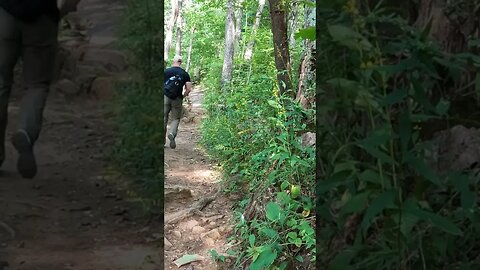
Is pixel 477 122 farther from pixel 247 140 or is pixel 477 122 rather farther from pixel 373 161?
pixel 247 140

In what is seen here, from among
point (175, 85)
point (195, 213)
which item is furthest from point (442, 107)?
point (175, 85)

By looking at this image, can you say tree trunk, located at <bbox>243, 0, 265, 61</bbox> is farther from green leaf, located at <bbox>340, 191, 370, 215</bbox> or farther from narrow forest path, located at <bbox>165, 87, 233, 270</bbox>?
green leaf, located at <bbox>340, 191, 370, 215</bbox>

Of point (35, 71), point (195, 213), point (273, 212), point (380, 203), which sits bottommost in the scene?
point (195, 213)

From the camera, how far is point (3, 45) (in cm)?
172

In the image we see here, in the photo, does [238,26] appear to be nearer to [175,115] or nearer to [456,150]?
[175,115]

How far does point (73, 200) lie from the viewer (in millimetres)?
1838

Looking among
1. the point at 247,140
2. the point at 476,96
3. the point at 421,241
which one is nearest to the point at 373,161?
the point at 421,241

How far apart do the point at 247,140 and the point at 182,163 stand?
2178mm

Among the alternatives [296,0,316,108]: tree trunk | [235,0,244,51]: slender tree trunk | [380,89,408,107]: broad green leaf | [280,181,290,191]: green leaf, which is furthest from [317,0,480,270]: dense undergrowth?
[235,0,244,51]: slender tree trunk

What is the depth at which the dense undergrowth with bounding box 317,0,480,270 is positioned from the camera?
1.58m

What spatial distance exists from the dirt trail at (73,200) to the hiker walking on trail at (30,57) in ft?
0.08

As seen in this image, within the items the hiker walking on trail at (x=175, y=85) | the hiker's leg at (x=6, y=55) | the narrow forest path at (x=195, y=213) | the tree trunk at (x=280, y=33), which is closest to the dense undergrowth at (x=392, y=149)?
the hiker's leg at (x=6, y=55)

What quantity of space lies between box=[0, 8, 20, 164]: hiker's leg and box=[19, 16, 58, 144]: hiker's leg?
0.03 m

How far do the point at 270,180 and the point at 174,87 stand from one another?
276cm
